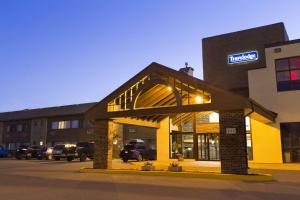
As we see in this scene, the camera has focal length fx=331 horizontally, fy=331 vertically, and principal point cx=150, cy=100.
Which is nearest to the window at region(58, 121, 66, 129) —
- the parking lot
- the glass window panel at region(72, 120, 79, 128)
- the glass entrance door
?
the glass window panel at region(72, 120, 79, 128)

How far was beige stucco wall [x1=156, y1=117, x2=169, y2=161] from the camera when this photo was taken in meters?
30.6

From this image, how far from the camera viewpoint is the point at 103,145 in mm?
19484

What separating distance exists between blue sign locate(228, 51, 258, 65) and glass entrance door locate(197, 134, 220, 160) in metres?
6.88

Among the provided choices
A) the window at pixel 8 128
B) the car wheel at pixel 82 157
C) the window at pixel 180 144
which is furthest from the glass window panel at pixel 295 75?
the window at pixel 8 128

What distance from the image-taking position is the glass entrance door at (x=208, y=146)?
28.8 metres

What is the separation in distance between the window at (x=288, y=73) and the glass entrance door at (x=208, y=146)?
717 cm

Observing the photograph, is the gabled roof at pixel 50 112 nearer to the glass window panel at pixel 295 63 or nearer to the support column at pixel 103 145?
the support column at pixel 103 145

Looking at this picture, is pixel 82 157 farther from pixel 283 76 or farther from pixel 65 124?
pixel 283 76

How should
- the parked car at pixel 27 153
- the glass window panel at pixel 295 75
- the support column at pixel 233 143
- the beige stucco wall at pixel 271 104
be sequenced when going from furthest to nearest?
the parked car at pixel 27 153, the glass window panel at pixel 295 75, the beige stucco wall at pixel 271 104, the support column at pixel 233 143

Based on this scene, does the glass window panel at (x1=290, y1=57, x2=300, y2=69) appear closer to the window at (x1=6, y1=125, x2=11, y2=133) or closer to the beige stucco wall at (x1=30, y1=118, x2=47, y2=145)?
the beige stucco wall at (x1=30, y1=118, x2=47, y2=145)

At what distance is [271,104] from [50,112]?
36482 millimetres

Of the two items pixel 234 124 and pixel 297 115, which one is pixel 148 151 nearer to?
pixel 297 115

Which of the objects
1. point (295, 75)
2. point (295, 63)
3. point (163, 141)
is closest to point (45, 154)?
point (163, 141)

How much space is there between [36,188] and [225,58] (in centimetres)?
2266
